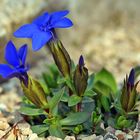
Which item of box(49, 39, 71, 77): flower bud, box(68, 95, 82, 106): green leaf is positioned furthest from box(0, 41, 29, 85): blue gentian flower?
box(68, 95, 82, 106): green leaf

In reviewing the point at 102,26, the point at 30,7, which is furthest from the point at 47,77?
the point at 102,26

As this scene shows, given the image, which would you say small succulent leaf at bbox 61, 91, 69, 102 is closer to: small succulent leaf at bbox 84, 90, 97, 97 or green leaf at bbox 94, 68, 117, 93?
small succulent leaf at bbox 84, 90, 97, 97

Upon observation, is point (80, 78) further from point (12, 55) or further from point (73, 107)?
point (12, 55)

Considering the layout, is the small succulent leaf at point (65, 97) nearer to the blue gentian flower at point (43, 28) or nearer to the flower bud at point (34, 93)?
the flower bud at point (34, 93)

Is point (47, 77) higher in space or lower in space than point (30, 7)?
lower

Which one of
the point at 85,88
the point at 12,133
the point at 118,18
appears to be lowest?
the point at 12,133

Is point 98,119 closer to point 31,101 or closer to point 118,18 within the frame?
point 31,101

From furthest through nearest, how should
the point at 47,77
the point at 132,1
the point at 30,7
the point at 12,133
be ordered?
the point at 132,1
the point at 30,7
the point at 47,77
the point at 12,133
